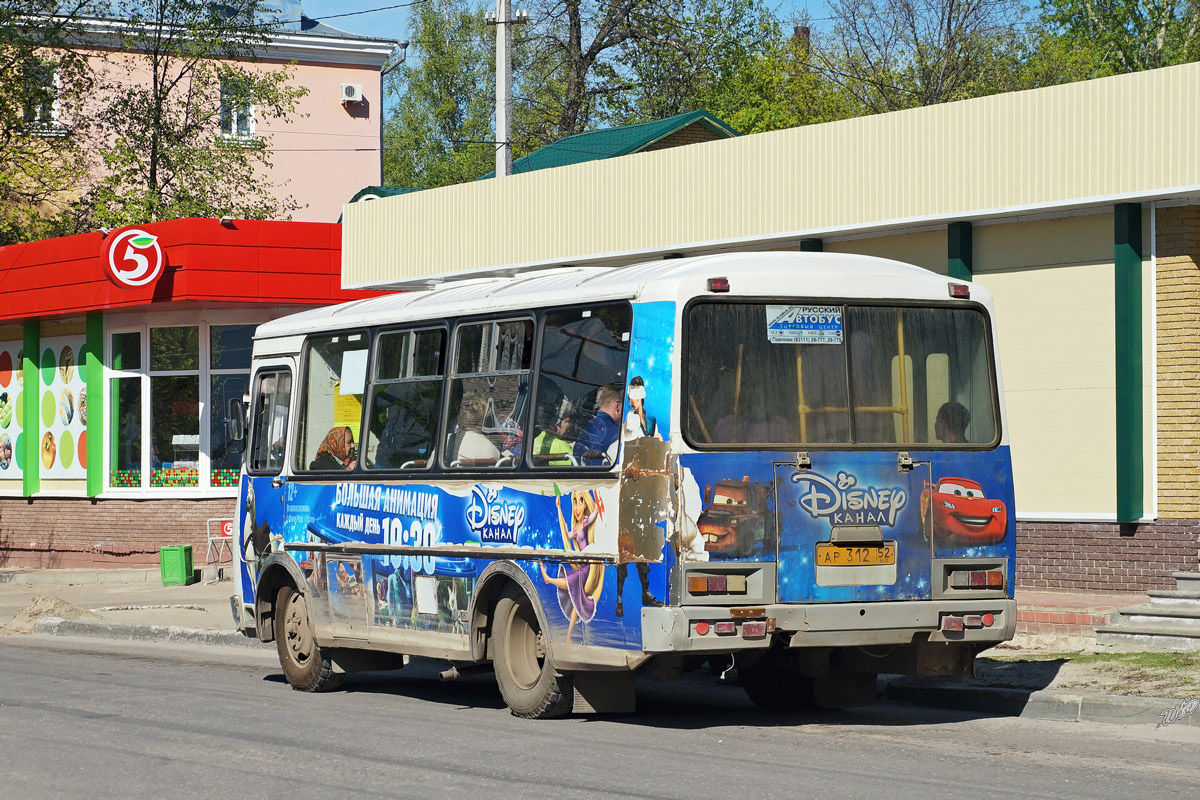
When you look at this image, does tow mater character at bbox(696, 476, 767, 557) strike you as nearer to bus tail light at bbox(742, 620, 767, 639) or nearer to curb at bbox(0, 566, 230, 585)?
bus tail light at bbox(742, 620, 767, 639)

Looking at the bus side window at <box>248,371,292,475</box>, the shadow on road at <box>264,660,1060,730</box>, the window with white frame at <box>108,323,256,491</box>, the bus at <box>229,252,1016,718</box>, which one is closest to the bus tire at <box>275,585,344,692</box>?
the shadow on road at <box>264,660,1060,730</box>

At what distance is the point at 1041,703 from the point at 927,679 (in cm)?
125

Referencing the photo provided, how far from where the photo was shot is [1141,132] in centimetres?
1620

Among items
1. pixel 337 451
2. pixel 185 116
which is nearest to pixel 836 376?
pixel 337 451

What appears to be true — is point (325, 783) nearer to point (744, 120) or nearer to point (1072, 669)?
point (1072, 669)

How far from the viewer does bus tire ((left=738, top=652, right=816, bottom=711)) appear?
1155cm

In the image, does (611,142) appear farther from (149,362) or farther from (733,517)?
(733,517)

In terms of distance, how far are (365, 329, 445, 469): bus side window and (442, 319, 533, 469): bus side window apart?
0.23 m

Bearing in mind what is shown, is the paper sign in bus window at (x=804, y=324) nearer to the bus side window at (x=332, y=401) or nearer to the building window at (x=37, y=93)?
the bus side window at (x=332, y=401)

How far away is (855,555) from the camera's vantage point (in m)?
10.0

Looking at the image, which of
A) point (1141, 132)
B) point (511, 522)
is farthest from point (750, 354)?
point (1141, 132)

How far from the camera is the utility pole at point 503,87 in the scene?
1023 inches

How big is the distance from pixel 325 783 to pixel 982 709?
15.7ft

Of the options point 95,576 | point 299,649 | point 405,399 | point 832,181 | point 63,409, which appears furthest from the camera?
point 63,409
